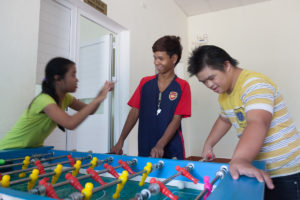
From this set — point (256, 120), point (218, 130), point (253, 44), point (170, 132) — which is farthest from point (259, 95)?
point (253, 44)

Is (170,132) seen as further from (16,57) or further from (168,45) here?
(16,57)

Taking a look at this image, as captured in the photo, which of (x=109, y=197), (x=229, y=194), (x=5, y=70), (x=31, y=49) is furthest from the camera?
(x=31, y=49)

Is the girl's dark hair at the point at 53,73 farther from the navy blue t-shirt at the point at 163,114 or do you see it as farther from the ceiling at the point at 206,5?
the ceiling at the point at 206,5

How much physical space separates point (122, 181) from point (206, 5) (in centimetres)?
441

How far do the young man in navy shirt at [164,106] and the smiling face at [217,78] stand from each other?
→ 1.60 feet

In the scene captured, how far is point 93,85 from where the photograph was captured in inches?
107

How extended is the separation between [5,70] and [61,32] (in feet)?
2.86

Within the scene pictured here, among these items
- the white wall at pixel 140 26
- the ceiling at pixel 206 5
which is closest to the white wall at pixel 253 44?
the ceiling at pixel 206 5

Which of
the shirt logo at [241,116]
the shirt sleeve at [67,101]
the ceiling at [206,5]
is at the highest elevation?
the ceiling at [206,5]

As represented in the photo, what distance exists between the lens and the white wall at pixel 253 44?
401cm

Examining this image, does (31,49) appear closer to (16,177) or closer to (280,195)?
(16,177)

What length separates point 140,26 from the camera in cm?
302

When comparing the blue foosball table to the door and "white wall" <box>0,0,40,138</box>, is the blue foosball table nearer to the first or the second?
"white wall" <box>0,0,40,138</box>

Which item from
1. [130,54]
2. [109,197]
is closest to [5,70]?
[109,197]
